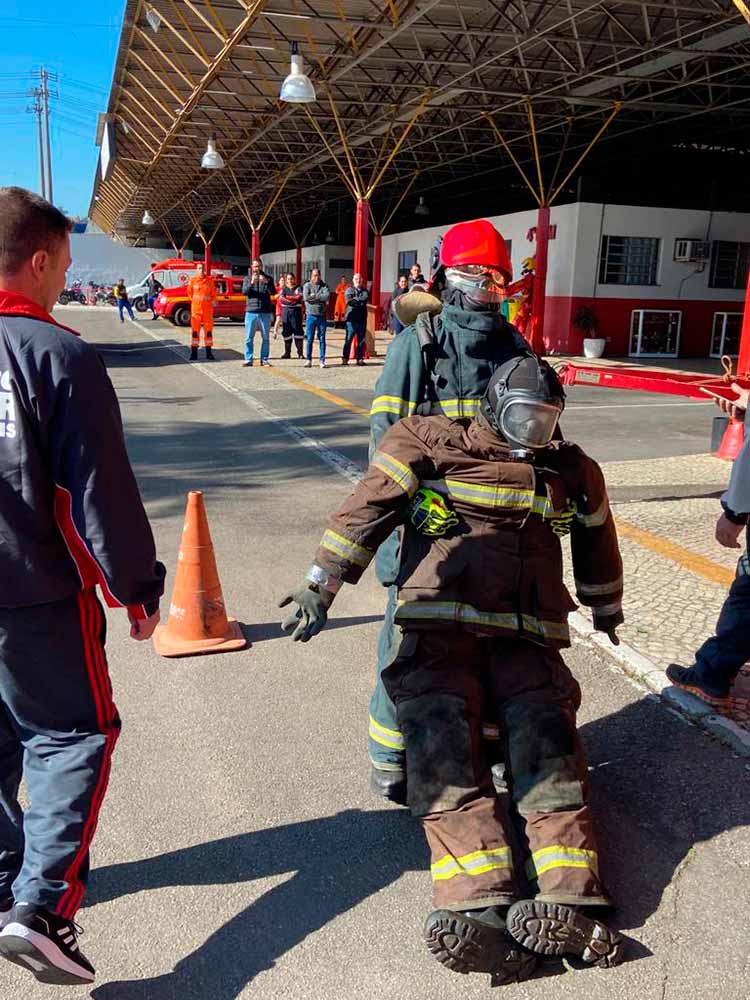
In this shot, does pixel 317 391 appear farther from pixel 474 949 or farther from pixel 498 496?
pixel 474 949

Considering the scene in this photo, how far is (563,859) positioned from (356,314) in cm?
1645

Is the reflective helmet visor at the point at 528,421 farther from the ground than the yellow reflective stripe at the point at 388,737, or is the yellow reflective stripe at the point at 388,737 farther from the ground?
the reflective helmet visor at the point at 528,421

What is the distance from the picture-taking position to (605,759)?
3.55 meters

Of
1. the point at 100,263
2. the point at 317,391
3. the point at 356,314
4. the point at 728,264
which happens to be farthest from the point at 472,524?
the point at 100,263

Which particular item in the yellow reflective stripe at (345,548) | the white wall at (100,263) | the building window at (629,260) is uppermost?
the white wall at (100,263)

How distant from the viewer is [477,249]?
10.6 feet

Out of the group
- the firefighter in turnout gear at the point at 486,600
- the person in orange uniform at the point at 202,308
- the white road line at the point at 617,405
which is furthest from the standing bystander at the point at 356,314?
the firefighter in turnout gear at the point at 486,600

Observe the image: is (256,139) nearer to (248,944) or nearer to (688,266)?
(688,266)

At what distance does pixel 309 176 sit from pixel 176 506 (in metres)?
28.1

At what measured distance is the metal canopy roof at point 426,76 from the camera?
545 inches

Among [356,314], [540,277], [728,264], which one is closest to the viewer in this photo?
[356,314]

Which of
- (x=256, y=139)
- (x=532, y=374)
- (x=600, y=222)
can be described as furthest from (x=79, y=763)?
(x=256, y=139)

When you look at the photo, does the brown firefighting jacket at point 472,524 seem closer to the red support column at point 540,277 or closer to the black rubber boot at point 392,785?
the black rubber boot at point 392,785

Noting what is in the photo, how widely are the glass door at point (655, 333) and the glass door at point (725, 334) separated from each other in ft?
3.57
